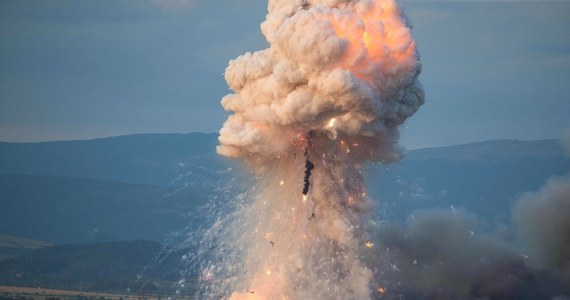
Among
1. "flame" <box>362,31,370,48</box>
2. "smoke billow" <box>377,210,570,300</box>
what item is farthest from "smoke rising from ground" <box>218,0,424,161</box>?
"smoke billow" <box>377,210,570,300</box>

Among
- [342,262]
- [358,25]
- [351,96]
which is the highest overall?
[358,25]

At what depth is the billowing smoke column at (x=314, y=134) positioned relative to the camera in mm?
70938

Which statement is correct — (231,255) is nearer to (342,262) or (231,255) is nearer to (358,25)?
(342,262)

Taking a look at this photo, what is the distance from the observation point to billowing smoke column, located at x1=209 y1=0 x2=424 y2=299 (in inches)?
2793

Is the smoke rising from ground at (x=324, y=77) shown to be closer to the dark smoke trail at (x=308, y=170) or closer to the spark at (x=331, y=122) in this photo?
the spark at (x=331, y=122)

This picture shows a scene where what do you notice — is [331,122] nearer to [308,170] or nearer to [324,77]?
[324,77]

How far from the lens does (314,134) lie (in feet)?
249

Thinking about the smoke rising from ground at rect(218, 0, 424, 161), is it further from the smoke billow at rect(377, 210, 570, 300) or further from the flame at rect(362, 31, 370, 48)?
the smoke billow at rect(377, 210, 570, 300)

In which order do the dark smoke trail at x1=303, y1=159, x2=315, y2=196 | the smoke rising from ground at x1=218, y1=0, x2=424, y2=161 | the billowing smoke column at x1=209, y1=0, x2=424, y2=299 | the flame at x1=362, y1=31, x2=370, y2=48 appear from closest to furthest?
the smoke rising from ground at x1=218, y1=0, x2=424, y2=161
the billowing smoke column at x1=209, y1=0, x2=424, y2=299
the flame at x1=362, y1=31, x2=370, y2=48
the dark smoke trail at x1=303, y1=159, x2=315, y2=196

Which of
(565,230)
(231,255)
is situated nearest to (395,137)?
(231,255)

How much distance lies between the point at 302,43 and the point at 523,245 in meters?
35.9

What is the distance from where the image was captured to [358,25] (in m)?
70.9

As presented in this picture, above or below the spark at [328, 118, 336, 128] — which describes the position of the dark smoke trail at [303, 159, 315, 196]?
below

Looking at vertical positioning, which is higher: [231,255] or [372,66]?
[372,66]
